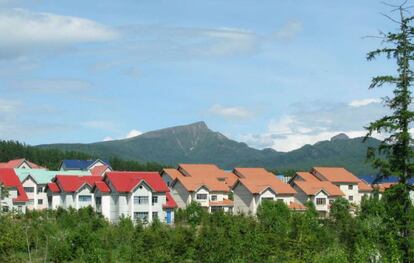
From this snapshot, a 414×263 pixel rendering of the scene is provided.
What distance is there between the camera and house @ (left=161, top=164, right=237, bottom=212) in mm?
71188

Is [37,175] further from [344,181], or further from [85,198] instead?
[344,181]

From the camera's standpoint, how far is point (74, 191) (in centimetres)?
6638

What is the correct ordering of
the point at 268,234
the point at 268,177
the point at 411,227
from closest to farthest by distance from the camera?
the point at 411,227, the point at 268,234, the point at 268,177

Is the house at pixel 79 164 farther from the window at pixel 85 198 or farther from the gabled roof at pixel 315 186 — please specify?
the gabled roof at pixel 315 186

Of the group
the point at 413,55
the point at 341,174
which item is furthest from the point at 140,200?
the point at 413,55

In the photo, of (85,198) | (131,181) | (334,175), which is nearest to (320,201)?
(334,175)

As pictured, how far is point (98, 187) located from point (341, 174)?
38.1 metres

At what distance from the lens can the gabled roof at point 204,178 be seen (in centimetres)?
7212

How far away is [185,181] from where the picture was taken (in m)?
73.1

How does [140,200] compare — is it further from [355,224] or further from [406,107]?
[406,107]

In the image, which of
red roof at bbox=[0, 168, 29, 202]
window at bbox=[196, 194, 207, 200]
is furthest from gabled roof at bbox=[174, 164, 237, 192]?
red roof at bbox=[0, 168, 29, 202]

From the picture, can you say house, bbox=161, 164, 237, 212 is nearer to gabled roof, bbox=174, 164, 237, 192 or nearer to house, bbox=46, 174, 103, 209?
gabled roof, bbox=174, 164, 237, 192

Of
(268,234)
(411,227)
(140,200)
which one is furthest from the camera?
(140,200)

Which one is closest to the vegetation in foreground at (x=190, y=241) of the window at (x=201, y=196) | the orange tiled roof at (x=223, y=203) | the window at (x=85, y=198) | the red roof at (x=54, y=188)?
the window at (x=85, y=198)
